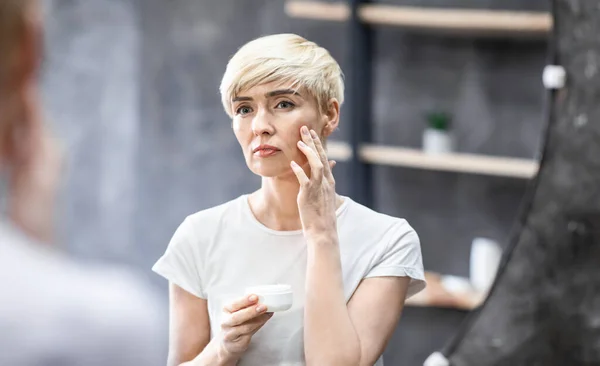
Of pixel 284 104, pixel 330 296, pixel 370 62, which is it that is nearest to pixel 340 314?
pixel 330 296

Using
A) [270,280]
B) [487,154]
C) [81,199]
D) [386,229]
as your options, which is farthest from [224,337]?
[81,199]

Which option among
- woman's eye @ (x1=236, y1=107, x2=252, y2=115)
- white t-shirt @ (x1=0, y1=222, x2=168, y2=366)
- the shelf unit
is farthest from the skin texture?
white t-shirt @ (x1=0, y1=222, x2=168, y2=366)

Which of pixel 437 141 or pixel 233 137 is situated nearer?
pixel 437 141

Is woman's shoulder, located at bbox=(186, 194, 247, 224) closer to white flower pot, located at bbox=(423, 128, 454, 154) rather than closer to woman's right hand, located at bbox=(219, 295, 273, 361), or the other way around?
woman's right hand, located at bbox=(219, 295, 273, 361)

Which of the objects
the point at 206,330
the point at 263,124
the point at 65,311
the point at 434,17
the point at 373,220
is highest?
the point at 434,17

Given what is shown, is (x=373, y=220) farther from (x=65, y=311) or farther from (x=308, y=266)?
(x=65, y=311)

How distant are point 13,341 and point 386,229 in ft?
2.34

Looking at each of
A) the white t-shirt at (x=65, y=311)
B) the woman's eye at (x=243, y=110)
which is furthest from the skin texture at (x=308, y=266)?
the white t-shirt at (x=65, y=311)

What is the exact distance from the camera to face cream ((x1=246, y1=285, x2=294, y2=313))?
893 mm

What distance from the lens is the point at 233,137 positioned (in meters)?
1.16

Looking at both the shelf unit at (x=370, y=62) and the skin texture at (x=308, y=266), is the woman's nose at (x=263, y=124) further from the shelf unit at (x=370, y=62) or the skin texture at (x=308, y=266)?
the shelf unit at (x=370, y=62)

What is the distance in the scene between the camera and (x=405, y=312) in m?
1.07

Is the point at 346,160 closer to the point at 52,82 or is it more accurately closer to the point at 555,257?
the point at 555,257

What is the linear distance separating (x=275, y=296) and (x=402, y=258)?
0.49ft
